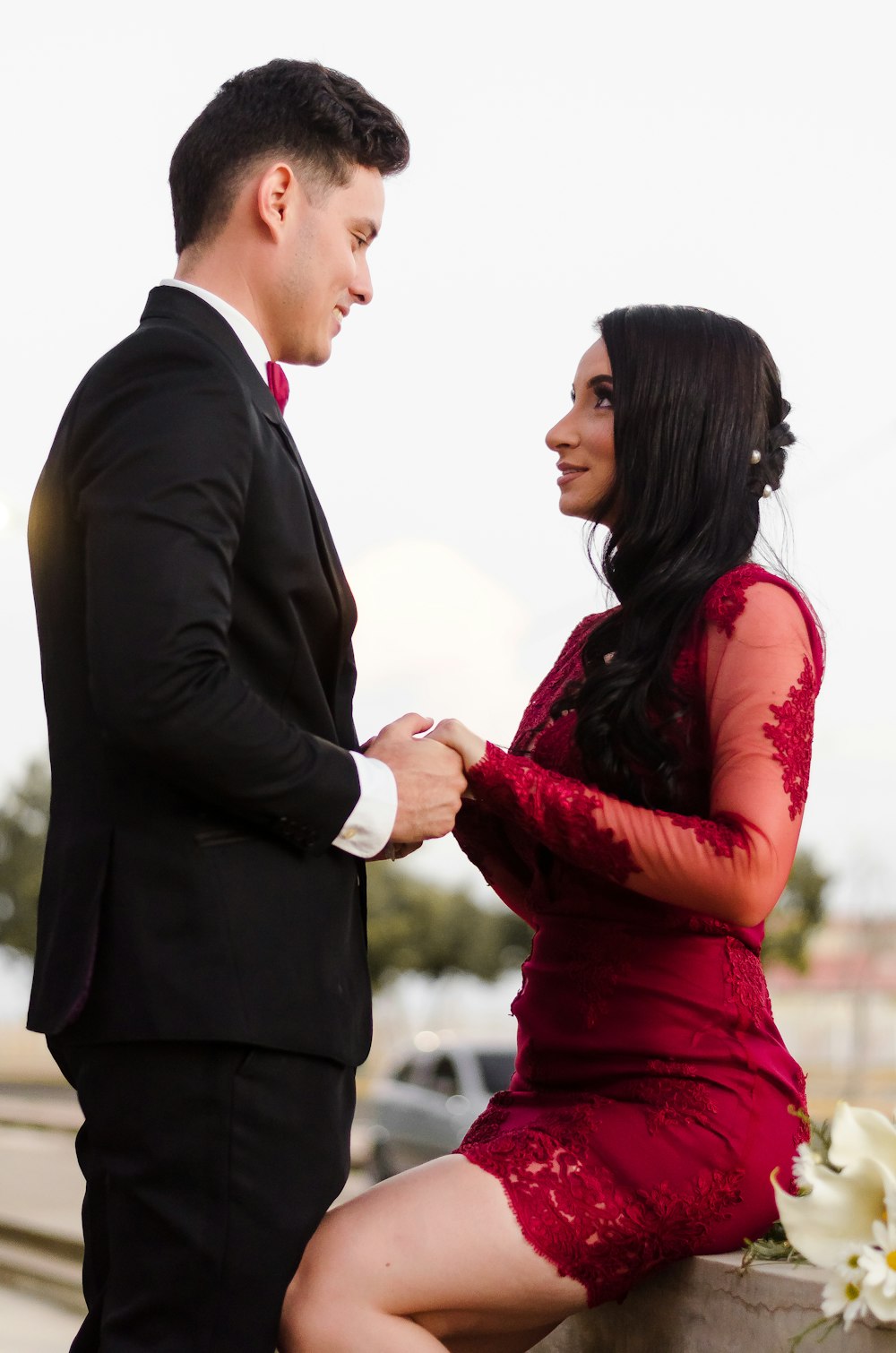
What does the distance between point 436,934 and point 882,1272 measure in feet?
134

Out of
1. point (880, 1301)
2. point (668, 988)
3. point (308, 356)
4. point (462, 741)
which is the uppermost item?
point (308, 356)

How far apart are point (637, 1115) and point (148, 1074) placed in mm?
757

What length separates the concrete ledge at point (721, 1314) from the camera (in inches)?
86.6

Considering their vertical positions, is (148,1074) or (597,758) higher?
(597,758)

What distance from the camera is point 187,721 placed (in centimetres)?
196

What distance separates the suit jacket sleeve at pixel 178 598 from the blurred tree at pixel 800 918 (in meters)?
35.0

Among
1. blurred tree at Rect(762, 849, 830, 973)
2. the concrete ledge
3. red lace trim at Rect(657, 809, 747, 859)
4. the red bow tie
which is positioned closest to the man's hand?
red lace trim at Rect(657, 809, 747, 859)

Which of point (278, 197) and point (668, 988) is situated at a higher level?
point (278, 197)

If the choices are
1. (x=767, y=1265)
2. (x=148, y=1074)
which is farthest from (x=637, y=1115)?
(x=148, y=1074)

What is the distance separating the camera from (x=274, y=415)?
224 centimetres

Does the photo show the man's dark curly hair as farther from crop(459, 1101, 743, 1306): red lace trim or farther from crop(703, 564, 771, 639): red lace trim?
crop(459, 1101, 743, 1306): red lace trim

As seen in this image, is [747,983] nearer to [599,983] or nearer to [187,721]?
[599,983]

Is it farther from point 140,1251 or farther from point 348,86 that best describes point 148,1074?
point 348,86

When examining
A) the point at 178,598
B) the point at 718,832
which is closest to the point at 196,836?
the point at 178,598
